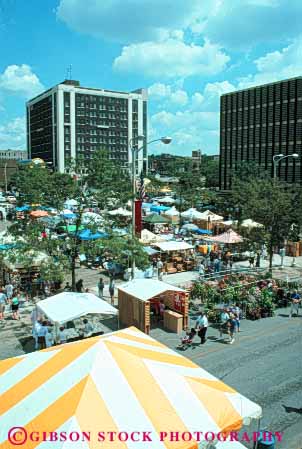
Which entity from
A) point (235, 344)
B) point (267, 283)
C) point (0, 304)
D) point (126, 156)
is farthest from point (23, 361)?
point (126, 156)

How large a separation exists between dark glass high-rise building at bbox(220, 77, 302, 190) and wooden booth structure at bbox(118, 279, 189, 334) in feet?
150

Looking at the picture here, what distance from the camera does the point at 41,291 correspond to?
2114 cm

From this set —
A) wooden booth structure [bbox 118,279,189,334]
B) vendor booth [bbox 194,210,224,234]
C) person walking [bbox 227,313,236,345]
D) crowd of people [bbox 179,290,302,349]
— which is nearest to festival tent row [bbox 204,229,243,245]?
vendor booth [bbox 194,210,224,234]

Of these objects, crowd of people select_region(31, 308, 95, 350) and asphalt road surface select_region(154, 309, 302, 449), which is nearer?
asphalt road surface select_region(154, 309, 302, 449)

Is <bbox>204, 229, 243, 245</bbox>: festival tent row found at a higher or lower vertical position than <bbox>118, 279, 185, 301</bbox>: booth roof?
higher

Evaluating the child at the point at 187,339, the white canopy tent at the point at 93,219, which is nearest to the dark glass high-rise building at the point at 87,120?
the white canopy tent at the point at 93,219

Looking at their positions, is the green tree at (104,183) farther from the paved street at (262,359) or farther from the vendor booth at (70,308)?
the paved street at (262,359)

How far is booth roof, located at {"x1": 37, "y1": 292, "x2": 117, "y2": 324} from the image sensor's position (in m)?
14.0

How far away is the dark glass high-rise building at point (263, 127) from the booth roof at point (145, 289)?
4606 centimetres

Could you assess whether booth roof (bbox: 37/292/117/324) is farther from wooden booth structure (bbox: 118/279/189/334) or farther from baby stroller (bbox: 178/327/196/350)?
baby stroller (bbox: 178/327/196/350)

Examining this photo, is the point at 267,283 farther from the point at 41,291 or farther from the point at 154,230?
the point at 154,230

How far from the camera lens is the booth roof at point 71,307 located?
14.0 m

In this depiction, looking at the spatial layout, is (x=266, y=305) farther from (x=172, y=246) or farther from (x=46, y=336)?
(x=46, y=336)

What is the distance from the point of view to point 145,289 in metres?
16.7
